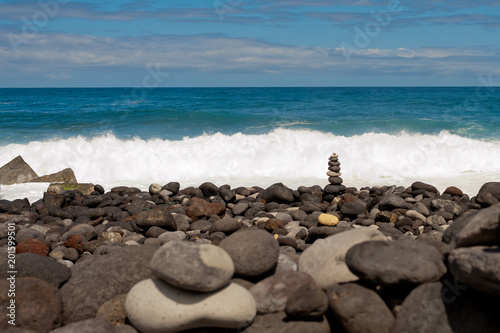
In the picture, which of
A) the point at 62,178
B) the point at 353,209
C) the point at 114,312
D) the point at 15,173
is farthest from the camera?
the point at 15,173

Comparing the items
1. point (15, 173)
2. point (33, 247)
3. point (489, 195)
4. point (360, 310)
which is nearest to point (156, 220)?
point (33, 247)

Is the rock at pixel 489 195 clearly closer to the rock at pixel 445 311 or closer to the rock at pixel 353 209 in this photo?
the rock at pixel 353 209

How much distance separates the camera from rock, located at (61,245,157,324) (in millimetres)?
4754

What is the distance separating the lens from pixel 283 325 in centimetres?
436

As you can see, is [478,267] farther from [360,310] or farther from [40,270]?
[40,270]

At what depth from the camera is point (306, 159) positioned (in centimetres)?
1875

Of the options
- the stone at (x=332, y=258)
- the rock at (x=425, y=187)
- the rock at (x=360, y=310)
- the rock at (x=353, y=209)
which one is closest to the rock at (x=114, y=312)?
the stone at (x=332, y=258)

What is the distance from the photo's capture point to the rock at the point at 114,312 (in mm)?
4539

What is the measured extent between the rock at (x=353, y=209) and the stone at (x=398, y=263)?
19.4ft

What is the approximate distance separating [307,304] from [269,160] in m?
14.7

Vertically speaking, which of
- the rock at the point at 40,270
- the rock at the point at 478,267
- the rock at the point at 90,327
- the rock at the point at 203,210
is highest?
the rock at the point at 478,267

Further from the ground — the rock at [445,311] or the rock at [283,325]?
the rock at [445,311]

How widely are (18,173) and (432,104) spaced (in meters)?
32.7

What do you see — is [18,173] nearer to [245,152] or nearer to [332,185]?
[245,152]
